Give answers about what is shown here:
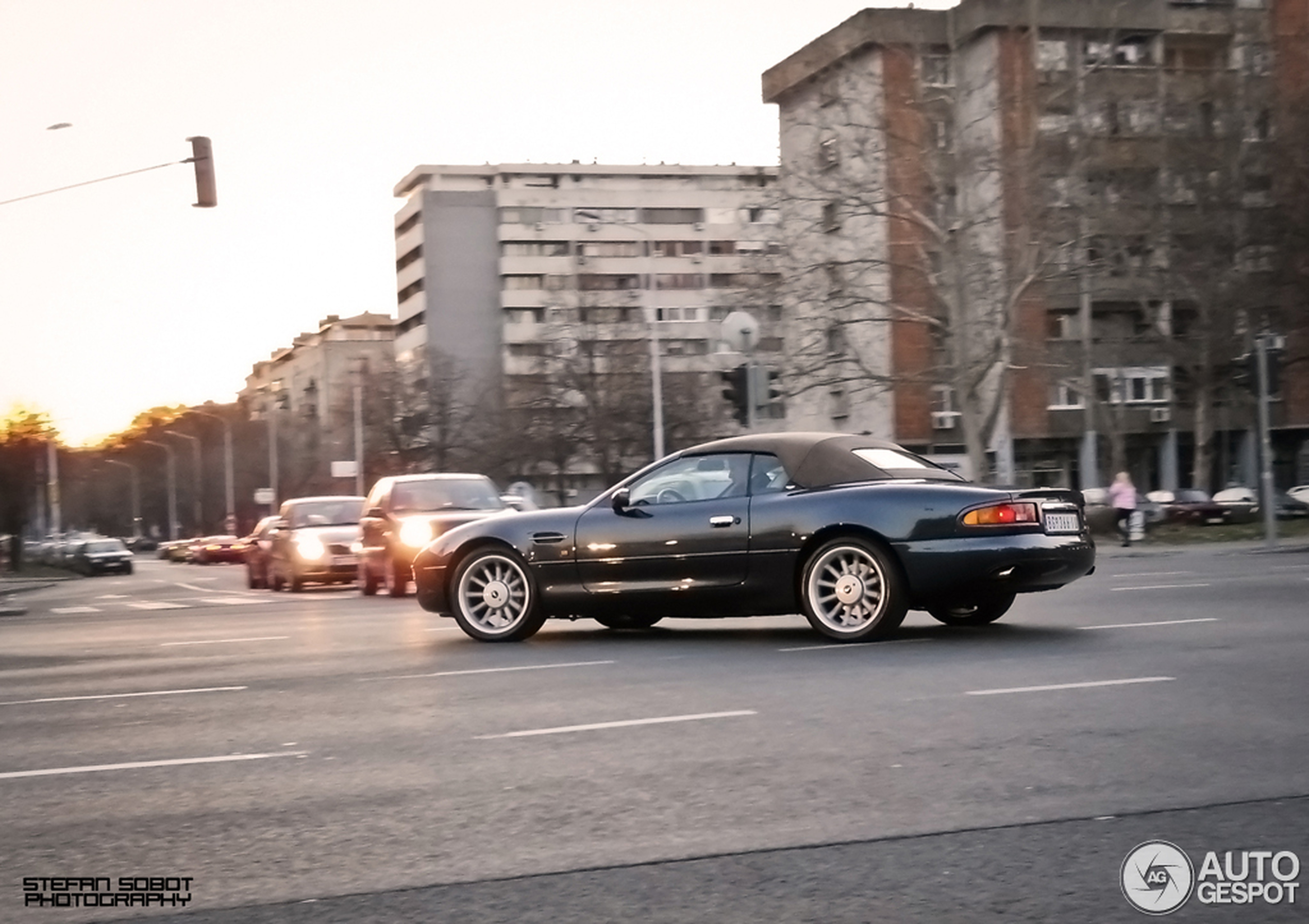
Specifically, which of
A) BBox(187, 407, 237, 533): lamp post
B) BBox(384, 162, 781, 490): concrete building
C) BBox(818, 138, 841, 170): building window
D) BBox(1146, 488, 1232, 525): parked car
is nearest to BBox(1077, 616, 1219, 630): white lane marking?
BBox(818, 138, 841, 170): building window

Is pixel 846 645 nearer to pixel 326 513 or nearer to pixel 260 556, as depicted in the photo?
pixel 326 513

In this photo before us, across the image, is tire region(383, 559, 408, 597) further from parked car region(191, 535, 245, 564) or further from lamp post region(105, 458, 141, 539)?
lamp post region(105, 458, 141, 539)

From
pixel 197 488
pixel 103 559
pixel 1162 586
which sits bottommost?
pixel 103 559

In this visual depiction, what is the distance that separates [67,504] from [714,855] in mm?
168126

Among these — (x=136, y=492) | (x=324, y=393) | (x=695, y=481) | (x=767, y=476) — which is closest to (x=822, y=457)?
(x=767, y=476)

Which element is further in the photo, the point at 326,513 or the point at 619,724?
the point at 326,513

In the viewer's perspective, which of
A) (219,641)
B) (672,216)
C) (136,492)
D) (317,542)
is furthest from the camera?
(136,492)

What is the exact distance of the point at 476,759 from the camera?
741 centimetres

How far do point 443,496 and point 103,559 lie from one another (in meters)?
45.4

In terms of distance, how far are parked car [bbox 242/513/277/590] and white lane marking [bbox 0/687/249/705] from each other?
2239cm

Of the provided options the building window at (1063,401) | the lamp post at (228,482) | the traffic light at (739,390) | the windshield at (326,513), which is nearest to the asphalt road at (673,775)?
the traffic light at (739,390)

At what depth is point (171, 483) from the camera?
432ft

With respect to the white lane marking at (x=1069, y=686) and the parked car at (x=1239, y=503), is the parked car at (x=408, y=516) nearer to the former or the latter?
the white lane marking at (x=1069, y=686)

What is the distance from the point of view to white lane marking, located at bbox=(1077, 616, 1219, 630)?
42.2 ft
